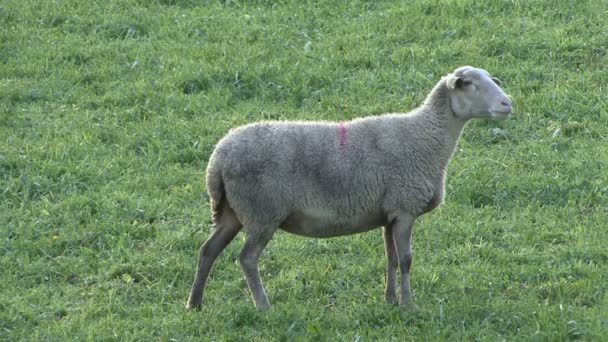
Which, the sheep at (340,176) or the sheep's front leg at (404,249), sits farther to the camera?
the sheep's front leg at (404,249)

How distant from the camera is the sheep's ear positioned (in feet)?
25.2

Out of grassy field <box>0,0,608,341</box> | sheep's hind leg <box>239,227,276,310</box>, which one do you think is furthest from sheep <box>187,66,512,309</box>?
grassy field <box>0,0,608,341</box>

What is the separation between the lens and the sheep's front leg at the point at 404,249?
24.8 ft

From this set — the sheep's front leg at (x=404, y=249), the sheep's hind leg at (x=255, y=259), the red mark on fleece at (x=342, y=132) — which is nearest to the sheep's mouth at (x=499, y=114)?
the sheep's front leg at (x=404, y=249)

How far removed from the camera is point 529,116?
10781 mm

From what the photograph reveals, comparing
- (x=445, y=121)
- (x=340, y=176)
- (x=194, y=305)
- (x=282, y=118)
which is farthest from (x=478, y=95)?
(x=282, y=118)

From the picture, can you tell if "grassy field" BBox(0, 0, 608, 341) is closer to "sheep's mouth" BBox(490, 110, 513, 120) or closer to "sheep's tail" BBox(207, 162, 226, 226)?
"sheep's tail" BBox(207, 162, 226, 226)

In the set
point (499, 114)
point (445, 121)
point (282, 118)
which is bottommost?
point (282, 118)

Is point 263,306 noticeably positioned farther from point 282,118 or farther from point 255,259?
point 282,118

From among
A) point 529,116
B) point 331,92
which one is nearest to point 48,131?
point 331,92

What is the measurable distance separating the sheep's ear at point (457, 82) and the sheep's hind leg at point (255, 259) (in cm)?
158

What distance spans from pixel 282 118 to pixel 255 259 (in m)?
3.65

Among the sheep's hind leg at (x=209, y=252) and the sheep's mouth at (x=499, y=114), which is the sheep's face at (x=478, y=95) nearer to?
the sheep's mouth at (x=499, y=114)

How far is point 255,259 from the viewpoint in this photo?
24.4ft
